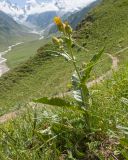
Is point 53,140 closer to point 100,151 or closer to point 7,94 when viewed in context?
point 100,151

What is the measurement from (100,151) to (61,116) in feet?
3.21

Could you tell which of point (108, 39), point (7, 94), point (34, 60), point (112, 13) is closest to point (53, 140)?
point (7, 94)

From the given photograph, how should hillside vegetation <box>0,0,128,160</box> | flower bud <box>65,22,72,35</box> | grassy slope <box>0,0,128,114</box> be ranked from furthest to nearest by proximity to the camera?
1. grassy slope <box>0,0,128,114</box>
2. flower bud <box>65,22,72,35</box>
3. hillside vegetation <box>0,0,128,160</box>

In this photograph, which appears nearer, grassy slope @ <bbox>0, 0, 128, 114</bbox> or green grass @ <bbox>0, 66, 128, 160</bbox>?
green grass @ <bbox>0, 66, 128, 160</bbox>

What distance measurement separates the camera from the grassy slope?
167 feet

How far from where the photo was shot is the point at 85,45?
2430 inches

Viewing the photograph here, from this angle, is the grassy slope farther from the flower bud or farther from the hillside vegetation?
the flower bud

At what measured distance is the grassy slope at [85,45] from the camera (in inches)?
2002

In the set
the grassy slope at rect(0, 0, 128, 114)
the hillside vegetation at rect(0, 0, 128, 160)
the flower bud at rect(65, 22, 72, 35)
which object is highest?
the flower bud at rect(65, 22, 72, 35)

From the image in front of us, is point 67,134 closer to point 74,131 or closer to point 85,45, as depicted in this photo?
point 74,131

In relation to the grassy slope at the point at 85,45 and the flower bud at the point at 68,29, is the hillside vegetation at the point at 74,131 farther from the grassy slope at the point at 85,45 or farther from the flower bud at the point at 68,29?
the grassy slope at the point at 85,45

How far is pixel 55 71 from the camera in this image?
5428cm

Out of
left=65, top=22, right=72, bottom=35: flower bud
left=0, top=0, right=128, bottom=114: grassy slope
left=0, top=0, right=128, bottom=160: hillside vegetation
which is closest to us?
left=0, top=0, right=128, bottom=160: hillside vegetation

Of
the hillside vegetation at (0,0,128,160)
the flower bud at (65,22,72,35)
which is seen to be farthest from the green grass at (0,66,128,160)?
the flower bud at (65,22,72,35)
